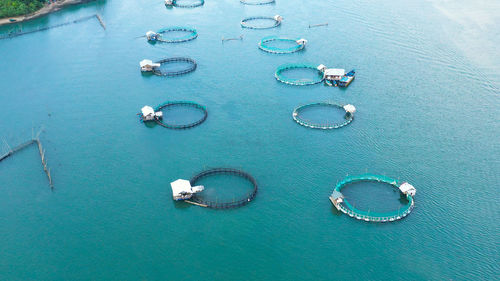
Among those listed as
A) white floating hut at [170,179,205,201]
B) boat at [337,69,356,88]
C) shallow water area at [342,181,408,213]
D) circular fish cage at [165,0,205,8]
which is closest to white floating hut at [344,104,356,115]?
boat at [337,69,356,88]

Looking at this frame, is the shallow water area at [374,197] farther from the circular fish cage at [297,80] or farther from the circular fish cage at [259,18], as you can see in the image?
the circular fish cage at [259,18]

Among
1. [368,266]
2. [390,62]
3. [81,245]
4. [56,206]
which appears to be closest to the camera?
[368,266]

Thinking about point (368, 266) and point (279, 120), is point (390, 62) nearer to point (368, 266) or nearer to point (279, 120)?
point (279, 120)

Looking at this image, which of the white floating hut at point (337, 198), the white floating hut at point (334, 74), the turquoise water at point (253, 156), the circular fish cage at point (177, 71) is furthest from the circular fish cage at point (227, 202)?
the circular fish cage at point (177, 71)

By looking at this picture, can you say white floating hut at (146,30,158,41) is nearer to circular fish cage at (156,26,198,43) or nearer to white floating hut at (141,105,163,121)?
circular fish cage at (156,26,198,43)

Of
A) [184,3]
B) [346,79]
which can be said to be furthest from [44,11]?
[346,79]

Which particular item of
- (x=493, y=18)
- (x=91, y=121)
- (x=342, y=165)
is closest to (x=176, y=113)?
(x=91, y=121)

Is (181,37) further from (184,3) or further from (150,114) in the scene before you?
(150,114)
